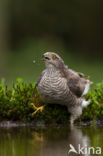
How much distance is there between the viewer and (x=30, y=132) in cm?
739

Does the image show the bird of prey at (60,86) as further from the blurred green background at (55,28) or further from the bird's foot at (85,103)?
the blurred green background at (55,28)

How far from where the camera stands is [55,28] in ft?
74.6

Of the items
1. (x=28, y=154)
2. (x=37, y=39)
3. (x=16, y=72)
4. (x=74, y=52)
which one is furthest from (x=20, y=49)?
(x=28, y=154)

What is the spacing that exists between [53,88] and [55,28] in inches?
602

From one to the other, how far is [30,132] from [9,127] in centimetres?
52

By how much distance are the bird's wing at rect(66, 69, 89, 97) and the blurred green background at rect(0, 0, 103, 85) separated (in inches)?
505

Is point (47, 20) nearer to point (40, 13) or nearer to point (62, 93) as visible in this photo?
point (40, 13)

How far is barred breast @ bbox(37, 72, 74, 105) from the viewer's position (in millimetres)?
7641

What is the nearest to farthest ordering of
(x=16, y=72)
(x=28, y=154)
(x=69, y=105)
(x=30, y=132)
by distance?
(x=28, y=154), (x=30, y=132), (x=69, y=105), (x=16, y=72)

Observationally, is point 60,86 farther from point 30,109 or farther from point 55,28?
point 55,28

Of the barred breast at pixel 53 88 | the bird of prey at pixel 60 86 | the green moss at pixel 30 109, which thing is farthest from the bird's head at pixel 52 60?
the green moss at pixel 30 109

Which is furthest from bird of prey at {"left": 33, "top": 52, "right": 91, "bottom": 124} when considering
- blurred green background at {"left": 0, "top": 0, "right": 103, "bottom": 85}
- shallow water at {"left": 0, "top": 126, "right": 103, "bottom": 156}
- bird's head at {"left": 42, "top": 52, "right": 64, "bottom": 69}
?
blurred green background at {"left": 0, "top": 0, "right": 103, "bottom": 85}

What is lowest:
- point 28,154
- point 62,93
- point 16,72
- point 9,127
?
point 28,154

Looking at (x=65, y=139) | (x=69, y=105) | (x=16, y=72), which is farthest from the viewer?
(x=16, y=72)
